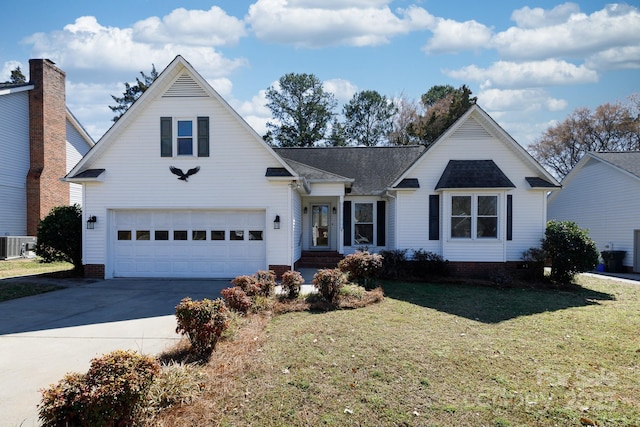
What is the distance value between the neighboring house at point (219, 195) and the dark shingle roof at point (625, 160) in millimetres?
7251

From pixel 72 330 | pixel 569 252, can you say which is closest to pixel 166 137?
pixel 72 330

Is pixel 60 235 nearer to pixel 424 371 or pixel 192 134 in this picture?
pixel 192 134

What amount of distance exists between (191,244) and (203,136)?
12.7 ft

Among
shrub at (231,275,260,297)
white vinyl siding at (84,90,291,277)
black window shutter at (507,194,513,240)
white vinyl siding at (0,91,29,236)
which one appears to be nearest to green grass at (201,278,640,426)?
shrub at (231,275,260,297)

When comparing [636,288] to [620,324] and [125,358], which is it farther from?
[125,358]

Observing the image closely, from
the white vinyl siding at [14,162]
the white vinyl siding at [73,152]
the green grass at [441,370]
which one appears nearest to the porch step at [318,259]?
the green grass at [441,370]

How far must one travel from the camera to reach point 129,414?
3.67 metres

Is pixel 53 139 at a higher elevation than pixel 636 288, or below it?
higher

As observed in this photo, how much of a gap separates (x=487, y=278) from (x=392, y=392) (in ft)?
36.3

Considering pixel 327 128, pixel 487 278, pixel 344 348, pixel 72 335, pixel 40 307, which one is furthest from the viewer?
pixel 327 128

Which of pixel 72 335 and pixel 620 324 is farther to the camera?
pixel 620 324

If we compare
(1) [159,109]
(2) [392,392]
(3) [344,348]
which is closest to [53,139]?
(1) [159,109]

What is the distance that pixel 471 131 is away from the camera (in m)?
15.1

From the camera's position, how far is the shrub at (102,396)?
11.2 feet
